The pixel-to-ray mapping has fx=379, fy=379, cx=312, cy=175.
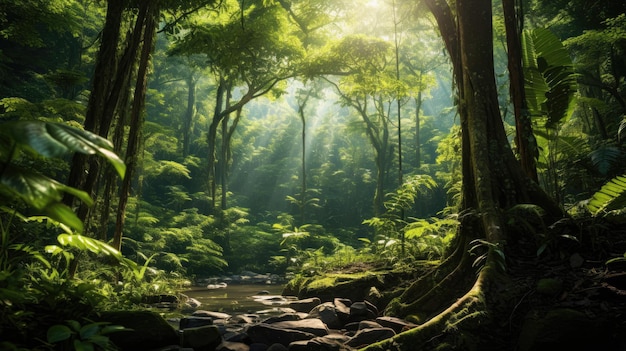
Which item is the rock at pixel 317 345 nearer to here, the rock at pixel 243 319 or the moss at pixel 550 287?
the moss at pixel 550 287

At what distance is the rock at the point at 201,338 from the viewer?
12.7ft

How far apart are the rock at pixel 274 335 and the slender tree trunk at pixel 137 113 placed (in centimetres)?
304

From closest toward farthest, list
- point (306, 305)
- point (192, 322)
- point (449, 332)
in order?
1. point (449, 332)
2. point (192, 322)
3. point (306, 305)

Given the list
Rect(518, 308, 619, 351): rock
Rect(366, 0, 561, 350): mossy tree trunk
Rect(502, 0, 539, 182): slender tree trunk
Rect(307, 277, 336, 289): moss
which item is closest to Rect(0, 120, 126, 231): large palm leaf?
Rect(518, 308, 619, 351): rock

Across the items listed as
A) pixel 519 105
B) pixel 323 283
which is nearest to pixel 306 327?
pixel 323 283

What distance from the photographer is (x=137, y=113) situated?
6559mm

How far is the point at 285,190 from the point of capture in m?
35.7

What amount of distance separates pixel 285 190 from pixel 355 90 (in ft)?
55.8

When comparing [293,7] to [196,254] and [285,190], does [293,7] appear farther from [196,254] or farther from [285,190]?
[285,190]

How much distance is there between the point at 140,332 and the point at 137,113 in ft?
13.9

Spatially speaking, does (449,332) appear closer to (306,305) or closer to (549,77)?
(306,305)

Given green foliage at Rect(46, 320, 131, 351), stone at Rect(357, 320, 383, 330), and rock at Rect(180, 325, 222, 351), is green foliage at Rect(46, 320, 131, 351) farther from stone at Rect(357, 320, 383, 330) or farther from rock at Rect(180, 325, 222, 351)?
stone at Rect(357, 320, 383, 330)

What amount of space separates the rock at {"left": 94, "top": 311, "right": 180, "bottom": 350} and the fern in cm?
473

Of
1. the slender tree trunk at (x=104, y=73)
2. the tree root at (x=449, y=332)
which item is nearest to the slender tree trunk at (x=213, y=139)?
the slender tree trunk at (x=104, y=73)
